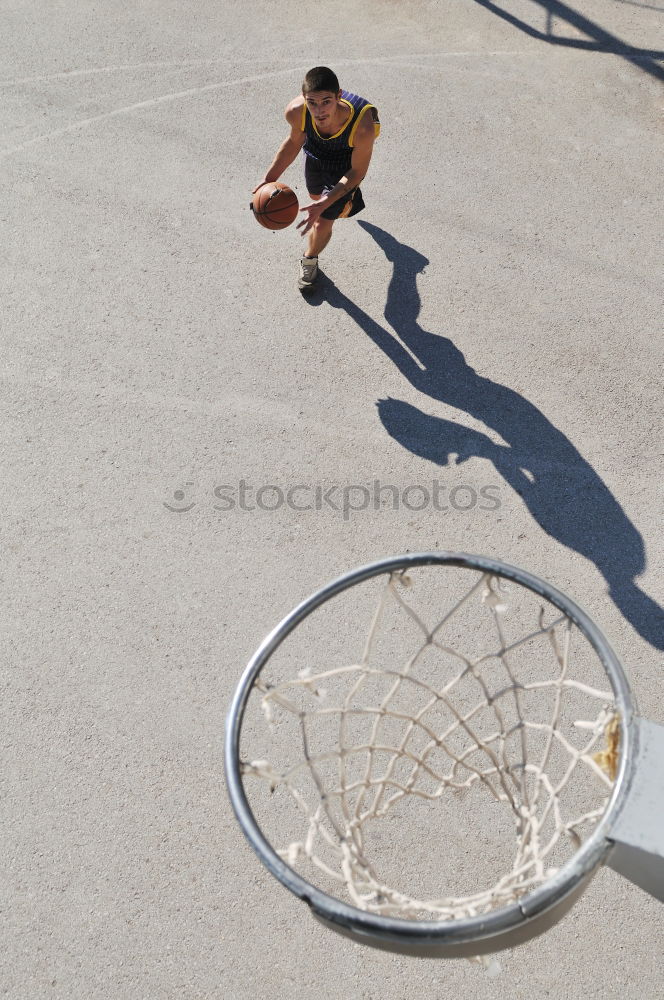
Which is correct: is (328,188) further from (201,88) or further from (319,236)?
(201,88)

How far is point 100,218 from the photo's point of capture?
657cm

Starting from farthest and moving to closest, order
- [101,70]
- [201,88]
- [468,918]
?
[101,70], [201,88], [468,918]

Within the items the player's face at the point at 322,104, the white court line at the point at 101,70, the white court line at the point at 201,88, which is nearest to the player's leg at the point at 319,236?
the player's face at the point at 322,104

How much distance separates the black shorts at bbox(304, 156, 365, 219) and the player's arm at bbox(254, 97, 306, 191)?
110 millimetres

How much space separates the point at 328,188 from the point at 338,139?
1.49 ft

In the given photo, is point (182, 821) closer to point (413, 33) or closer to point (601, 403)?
point (601, 403)

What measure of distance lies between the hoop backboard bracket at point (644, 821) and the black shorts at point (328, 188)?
3.68 m

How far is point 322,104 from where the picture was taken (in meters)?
4.84

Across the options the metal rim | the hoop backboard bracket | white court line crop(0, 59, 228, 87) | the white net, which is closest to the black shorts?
the white net

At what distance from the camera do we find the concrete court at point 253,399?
416cm

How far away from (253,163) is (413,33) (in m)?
2.04

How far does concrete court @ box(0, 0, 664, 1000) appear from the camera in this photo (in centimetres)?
416

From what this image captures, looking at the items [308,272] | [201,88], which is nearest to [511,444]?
[308,272]

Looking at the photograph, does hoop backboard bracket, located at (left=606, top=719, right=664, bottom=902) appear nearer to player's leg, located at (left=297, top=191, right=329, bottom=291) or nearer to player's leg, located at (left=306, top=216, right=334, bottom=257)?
→ player's leg, located at (left=306, top=216, right=334, bottom=257)
